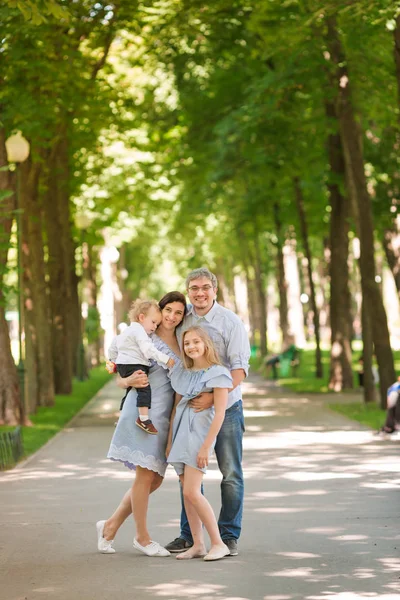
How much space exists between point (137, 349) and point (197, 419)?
624 mm

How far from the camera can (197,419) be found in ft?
27.8

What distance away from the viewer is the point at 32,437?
61.3 ft

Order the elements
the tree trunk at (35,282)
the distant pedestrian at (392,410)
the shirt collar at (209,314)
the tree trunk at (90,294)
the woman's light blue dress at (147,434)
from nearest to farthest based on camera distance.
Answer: the woman's light blue dress at (147,434)
the shirt collar at (209,314)
the distant pedestrian at (392,410)
the tree trunk at (35,282)
the tree trunk at (90,294)

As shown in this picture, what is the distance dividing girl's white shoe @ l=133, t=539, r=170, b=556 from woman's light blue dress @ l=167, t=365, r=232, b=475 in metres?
0.60

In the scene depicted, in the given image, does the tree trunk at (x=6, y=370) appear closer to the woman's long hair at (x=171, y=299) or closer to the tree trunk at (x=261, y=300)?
the woman's long hair at (x=171, y=299)

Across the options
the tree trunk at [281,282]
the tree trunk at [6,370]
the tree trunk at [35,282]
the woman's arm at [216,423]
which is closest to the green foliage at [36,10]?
the woman's arm at [216,423]

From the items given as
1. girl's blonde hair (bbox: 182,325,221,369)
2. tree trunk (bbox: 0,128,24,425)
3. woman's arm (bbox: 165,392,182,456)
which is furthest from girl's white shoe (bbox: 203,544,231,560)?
tree trunk (bbox: 0,128,24,425)

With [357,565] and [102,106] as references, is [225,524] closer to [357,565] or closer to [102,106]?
[357,565]

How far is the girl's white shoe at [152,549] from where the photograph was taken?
8719 millimetres

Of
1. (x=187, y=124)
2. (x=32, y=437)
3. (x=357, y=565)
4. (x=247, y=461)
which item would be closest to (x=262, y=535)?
(x=357, y=565)

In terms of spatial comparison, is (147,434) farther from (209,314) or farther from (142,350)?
(209,314)

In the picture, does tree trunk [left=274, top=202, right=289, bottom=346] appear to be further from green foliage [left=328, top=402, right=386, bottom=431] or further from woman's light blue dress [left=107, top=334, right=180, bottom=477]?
woman's light blue dress [left=107, top=334, right=180, bottom=477]

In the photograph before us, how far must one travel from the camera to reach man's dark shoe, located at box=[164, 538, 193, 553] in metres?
8.95

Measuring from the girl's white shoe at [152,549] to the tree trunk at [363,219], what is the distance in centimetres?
1421
